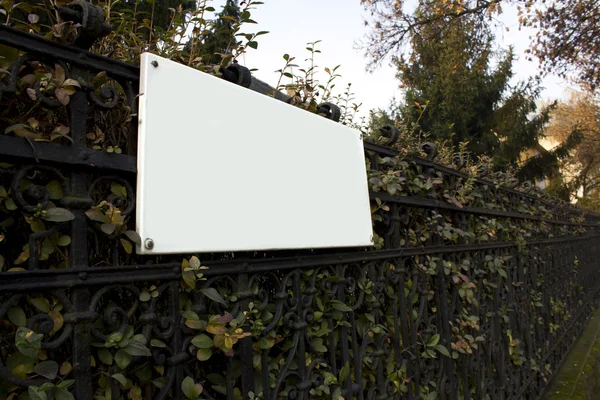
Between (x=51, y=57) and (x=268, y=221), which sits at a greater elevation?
(x=51, y=57)

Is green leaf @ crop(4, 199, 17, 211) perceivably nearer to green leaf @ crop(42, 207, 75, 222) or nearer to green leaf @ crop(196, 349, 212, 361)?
green leaf @ crop(42, 207, 75, 222)

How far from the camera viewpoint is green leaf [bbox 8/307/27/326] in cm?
103

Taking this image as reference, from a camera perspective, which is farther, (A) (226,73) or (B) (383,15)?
(B) (383,15)

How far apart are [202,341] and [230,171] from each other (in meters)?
0.53

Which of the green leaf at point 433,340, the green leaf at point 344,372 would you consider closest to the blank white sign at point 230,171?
the green leaf at point 344,372

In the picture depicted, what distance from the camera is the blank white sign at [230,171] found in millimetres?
1269

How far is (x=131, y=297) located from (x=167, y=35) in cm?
93

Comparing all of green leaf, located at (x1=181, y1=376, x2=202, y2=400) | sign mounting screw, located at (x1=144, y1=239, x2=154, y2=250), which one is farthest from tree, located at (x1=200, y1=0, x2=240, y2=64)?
green leaf, located at (x1=181, y1=376, x2=202, y2=400)

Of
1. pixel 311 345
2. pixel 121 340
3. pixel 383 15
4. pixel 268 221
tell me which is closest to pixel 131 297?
pixel 121 340

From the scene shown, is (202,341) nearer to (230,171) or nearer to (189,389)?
(189,389)

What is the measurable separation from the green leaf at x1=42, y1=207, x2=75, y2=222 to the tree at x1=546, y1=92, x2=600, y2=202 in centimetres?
2779

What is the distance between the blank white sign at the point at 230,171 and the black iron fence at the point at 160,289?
6cm

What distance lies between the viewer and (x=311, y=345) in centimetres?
180

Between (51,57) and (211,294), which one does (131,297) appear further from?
(51,57)
